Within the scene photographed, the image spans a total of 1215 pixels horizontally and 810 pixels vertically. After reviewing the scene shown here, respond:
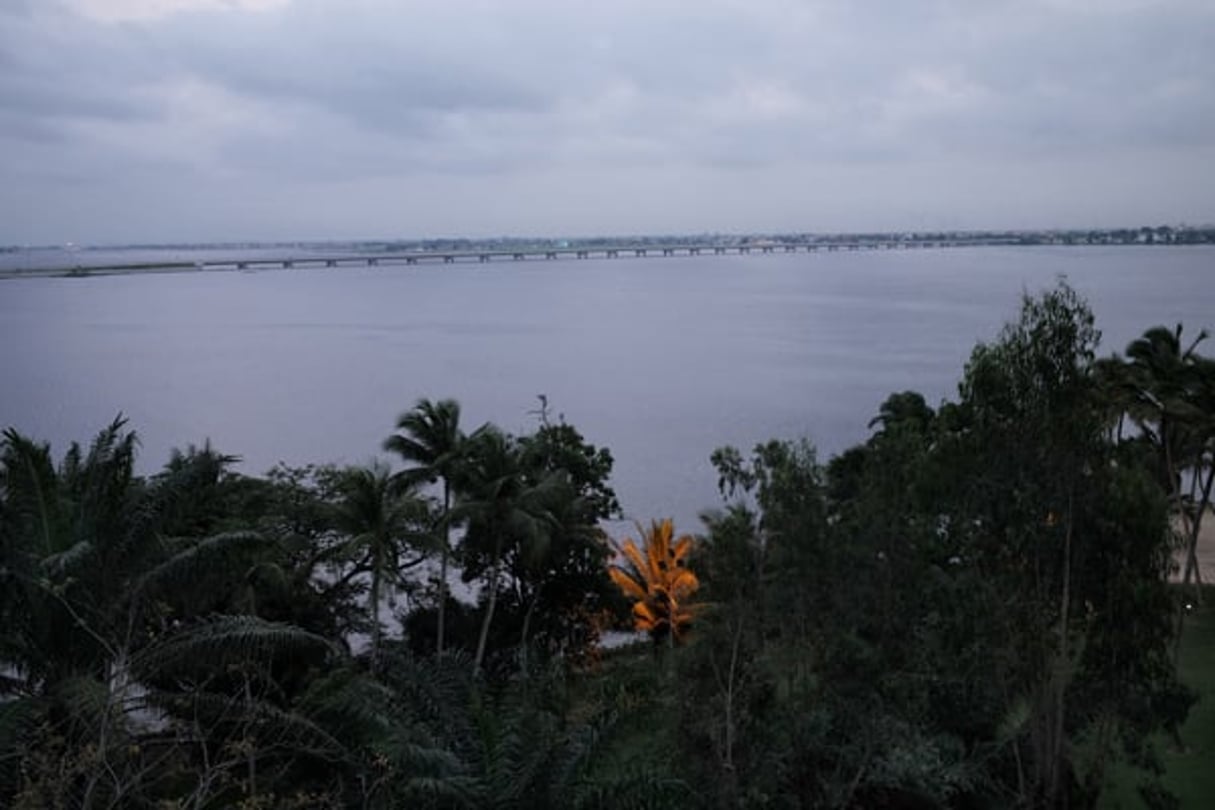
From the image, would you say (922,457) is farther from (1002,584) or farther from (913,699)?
(913,699)

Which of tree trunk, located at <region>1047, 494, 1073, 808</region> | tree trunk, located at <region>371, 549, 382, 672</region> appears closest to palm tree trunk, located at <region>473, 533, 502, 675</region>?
tree trunk, located at <region>371, 549, 382, 672</region>

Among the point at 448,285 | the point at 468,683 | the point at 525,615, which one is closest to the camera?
the point at 468,683

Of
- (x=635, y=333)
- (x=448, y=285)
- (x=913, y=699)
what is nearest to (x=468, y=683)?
(x=913, y=699)

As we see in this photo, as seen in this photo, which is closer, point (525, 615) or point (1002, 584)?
point (1002, 584)

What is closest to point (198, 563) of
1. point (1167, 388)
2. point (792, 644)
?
point (792, 644)

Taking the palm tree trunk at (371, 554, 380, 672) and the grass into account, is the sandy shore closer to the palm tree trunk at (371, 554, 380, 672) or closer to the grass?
the grass

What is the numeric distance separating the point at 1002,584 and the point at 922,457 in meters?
1.61

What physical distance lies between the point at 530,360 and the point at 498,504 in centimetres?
5509

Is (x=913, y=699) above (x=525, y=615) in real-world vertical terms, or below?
above

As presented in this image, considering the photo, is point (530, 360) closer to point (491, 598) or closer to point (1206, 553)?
point (1206, 553)

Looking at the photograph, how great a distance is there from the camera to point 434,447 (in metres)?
21.4

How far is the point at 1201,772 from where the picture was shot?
15.5 meters

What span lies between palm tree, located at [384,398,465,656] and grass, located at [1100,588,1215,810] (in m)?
11.1

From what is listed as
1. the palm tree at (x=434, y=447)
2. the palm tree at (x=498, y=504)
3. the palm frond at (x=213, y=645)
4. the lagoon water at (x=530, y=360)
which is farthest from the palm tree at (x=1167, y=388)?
the lagoon water at (x=530, y=360)
